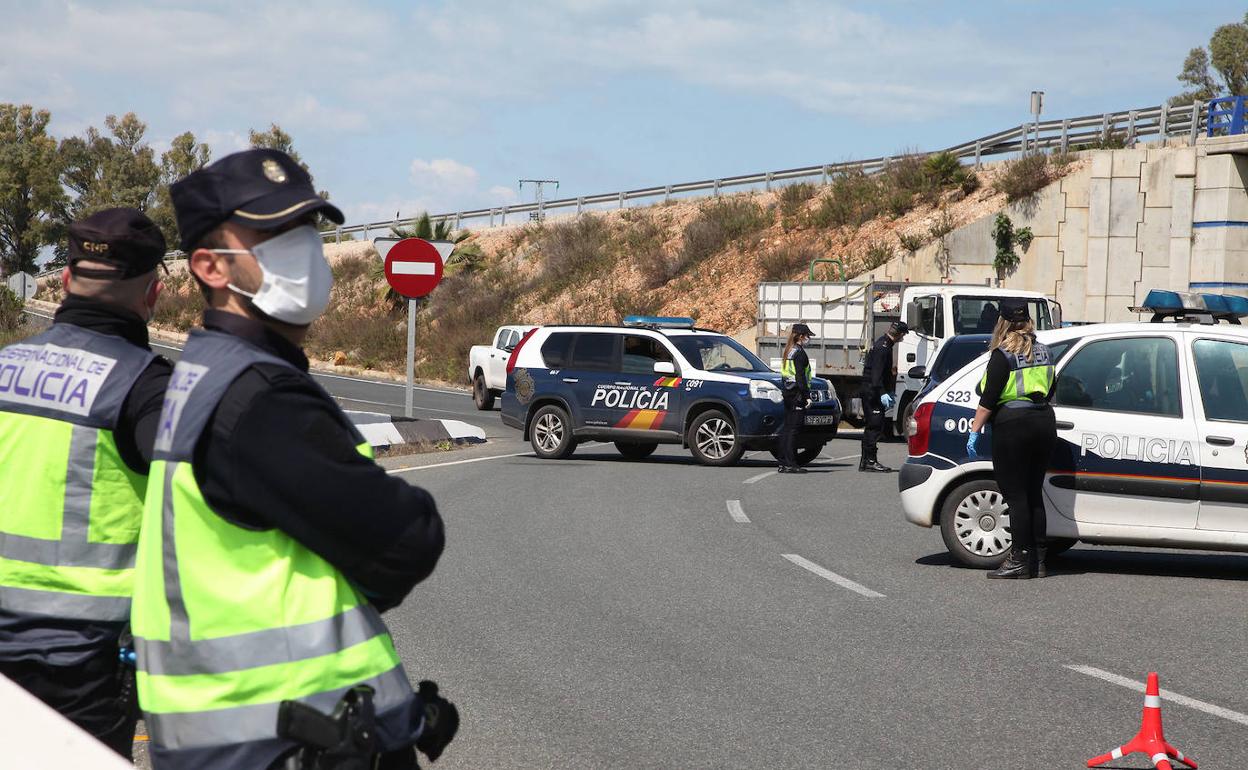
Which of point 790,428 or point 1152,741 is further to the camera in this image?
point 790,428

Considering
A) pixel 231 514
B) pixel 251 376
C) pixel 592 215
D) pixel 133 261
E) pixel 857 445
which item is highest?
pixel 592 215

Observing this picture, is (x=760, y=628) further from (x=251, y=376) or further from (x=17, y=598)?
(x=251, y=376)

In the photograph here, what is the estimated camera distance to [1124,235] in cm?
3916

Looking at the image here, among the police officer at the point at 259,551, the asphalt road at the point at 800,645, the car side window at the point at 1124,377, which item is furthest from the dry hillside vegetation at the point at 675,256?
the police officer at the point at 259,551

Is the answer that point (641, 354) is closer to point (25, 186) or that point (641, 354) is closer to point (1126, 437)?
point (1126, 437)

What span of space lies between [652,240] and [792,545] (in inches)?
1808

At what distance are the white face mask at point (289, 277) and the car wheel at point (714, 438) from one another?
16.7 metres

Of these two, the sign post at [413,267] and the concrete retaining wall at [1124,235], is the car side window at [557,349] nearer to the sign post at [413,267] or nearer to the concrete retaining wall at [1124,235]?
the sign post at [413,267]

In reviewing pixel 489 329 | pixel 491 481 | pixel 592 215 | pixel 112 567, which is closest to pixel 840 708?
pixel 112 567

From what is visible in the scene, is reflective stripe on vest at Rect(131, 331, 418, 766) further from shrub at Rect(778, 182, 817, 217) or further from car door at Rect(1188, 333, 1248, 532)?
shrub at Rect(778, 182, 817, 217)

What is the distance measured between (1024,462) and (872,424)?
336 inches

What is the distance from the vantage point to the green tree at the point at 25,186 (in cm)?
7831

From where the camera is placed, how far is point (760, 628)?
8312 mm

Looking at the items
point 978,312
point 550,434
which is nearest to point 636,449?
point 550,434
